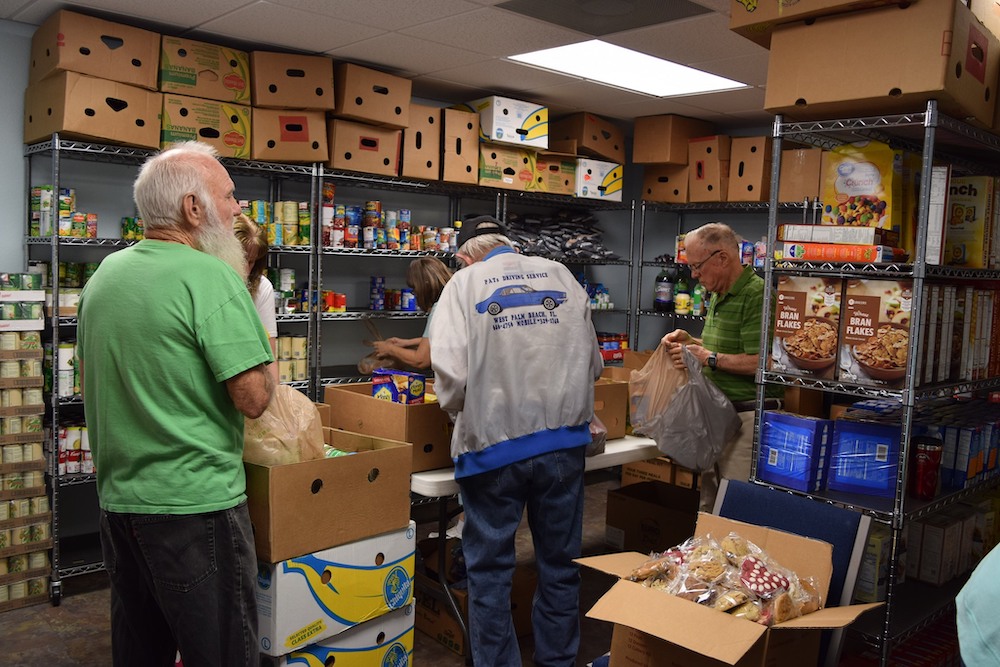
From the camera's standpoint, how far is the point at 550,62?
4.54m

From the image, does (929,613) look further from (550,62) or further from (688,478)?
(550,62)

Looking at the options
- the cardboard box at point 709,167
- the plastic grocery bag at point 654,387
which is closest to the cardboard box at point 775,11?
the plastic grocery bag at point 654,387

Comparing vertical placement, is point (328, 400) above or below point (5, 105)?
below

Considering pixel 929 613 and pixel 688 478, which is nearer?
pixel 929 613

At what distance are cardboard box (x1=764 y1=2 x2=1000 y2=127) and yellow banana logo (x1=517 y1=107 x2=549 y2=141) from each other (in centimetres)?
288

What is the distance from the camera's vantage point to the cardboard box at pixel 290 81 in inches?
169

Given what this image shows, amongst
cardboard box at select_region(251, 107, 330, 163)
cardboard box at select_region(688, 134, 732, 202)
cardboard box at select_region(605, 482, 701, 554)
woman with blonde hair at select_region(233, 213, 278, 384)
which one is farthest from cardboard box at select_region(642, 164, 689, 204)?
woman with blonde hair at select_region(233, 213, 278, 384)

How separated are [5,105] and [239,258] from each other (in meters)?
2.83

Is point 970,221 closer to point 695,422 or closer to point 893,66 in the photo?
point 893,66

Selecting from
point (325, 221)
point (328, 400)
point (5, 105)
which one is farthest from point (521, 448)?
point (5, 105)

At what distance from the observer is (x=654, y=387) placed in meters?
3.34

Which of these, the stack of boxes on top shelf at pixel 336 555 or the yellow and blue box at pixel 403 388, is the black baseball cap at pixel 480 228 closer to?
the yellow and blue box at pixel 403 388

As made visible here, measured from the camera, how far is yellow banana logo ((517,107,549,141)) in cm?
533

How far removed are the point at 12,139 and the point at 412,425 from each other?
2817mm
